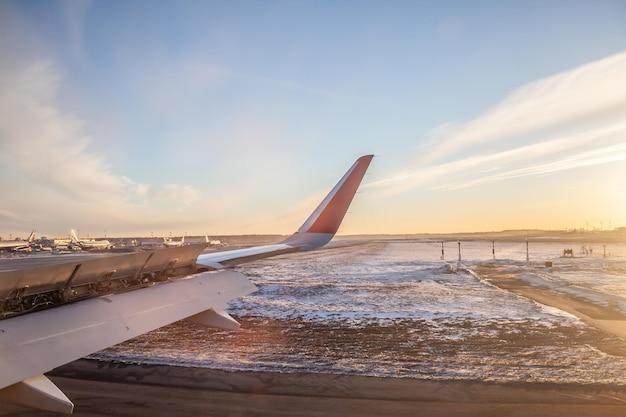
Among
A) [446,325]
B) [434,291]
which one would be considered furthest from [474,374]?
[434,291]

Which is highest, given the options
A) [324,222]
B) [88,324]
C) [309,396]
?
[324,222]

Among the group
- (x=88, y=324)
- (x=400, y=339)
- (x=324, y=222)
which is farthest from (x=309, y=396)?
(x=88, y=324)

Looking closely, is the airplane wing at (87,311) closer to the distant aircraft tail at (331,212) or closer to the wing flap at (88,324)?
the wing flap at (88,324)

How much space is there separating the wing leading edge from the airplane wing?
265 cm

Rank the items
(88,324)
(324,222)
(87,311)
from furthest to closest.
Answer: (324,222) < (87,311) < (88,324)

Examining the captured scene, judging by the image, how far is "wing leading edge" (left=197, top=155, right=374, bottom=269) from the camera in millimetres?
8031

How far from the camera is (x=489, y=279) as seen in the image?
21.2 meters

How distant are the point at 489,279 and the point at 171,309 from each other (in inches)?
799

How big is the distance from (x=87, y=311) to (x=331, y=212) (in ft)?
17.9

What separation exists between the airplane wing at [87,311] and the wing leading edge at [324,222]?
2652mm

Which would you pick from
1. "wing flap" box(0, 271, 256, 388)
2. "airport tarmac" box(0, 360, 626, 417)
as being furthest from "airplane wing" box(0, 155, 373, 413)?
"airport tarmac" box(0, 360, 626, 417)

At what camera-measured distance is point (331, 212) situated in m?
8.37

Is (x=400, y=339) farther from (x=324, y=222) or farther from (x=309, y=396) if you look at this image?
(x=309, y=396)

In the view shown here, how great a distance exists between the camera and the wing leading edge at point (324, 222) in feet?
26.3
